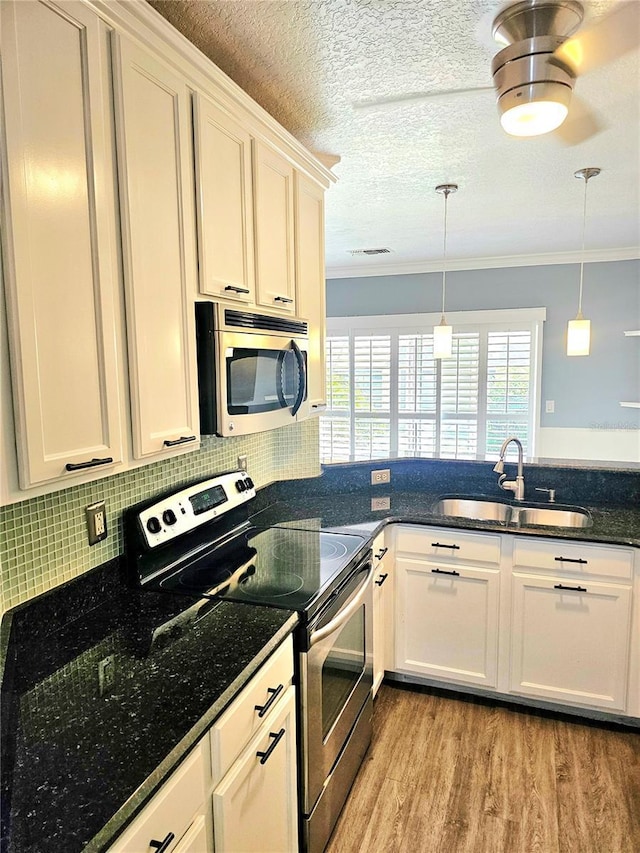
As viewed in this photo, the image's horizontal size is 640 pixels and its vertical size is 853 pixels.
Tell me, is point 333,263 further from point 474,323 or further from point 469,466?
point 469,466

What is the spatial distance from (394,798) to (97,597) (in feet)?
4.47

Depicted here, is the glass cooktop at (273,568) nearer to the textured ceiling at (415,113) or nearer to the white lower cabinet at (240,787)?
the white lower cabinet at (240,787)

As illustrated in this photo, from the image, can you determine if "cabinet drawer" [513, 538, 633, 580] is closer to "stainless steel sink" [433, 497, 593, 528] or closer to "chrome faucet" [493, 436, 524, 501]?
"stainless steel sink" [433, 497, 593, 528]

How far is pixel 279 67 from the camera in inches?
66.4

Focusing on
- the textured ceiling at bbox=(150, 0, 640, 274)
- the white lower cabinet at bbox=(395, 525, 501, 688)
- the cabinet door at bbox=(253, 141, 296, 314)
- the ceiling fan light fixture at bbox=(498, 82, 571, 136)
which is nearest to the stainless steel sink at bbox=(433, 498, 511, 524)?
the white lower cabinet at bbox=(395, 525, 501, 688)

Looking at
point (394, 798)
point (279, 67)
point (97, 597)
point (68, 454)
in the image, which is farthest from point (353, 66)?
point (394, 798)

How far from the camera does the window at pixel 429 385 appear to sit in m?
4.82

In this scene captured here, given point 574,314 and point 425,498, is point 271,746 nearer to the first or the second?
point 425,498

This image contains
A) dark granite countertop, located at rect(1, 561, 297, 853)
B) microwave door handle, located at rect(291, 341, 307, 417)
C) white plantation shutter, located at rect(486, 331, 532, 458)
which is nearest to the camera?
dark granite countertop, located at rect(1, 561, 297, 853)

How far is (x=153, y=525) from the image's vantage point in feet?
5.75

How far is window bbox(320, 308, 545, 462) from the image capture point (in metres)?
4.82

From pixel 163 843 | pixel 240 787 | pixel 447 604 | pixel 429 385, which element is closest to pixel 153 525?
pixel 240 787

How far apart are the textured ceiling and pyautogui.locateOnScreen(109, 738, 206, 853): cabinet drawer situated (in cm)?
181

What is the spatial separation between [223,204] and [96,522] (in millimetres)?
1067
